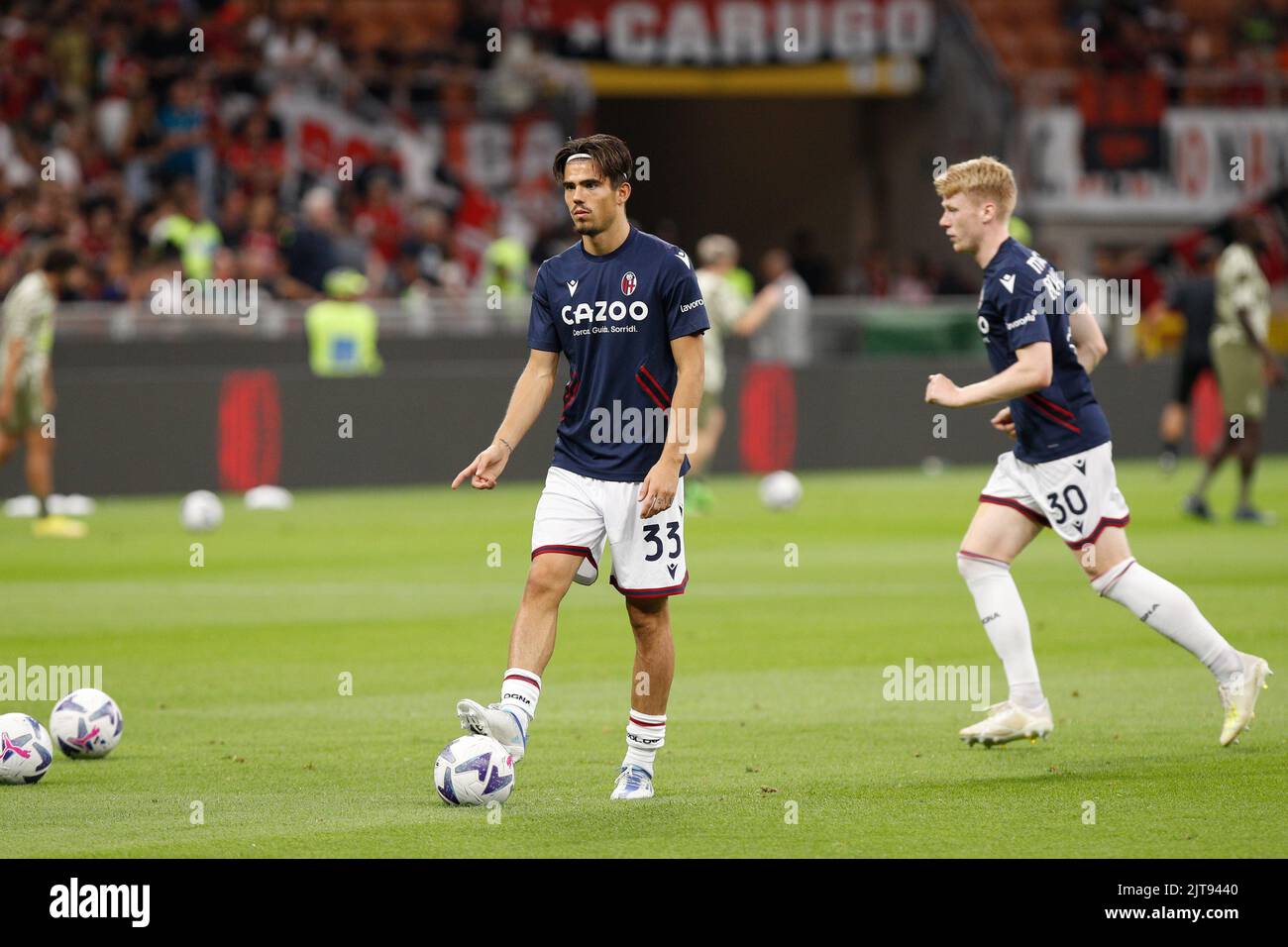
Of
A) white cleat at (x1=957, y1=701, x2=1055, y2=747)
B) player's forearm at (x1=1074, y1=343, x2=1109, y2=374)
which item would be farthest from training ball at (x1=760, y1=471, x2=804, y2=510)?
white cleat at (x1=957, y1=701, x2=1055, y2=747)

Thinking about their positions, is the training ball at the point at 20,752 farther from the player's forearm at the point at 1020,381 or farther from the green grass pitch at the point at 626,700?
the player's forearm at the point at 1020,381

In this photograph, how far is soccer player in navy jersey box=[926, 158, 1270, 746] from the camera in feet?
29.9

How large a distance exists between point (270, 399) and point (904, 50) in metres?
16.2

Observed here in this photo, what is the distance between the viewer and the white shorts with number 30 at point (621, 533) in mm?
8039

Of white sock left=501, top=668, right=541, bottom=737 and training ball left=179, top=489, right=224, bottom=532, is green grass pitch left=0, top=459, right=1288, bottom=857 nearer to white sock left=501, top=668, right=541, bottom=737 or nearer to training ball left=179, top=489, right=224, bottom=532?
training ball left=179, top=489, right=224, bottom=532

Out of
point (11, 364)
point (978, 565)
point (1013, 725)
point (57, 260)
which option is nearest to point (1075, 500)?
point (978, 565)

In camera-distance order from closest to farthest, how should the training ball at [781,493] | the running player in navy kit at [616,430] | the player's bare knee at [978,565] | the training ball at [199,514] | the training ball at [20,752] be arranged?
the running player in navy kit at [616,430]
the training ball at [20,752]
the player's bare knee at [978,565]
the training ball at [199,514]
the training ball at [781,493]

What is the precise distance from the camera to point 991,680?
11461 millimetres

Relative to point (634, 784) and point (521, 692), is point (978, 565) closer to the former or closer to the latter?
point (634, 784)

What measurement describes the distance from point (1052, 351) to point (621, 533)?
7.46ft

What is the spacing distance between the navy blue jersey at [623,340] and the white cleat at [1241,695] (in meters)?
2.70

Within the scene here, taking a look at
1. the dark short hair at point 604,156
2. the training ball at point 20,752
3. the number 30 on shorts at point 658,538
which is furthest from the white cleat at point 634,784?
the training ball at point 20,752

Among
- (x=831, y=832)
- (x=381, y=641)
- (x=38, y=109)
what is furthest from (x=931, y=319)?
(x=831, y=832)

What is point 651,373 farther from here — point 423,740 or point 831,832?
point 423,740
